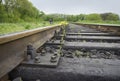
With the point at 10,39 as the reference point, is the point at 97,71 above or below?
below

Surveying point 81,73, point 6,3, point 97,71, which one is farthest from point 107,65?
point 6,3

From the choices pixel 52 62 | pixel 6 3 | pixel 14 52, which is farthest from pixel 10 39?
pixel 6 3

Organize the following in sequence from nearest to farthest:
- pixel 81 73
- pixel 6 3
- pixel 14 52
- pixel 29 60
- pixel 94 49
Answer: pixel 81 73
pixel 14 52
pixel 29 60
pixel 94 49
pixel 6 3

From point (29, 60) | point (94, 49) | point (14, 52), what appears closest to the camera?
point (14, 52)

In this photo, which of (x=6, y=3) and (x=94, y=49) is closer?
(x=94, y=49)

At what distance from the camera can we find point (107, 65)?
181cm

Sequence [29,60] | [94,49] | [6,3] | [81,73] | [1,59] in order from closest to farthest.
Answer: [1,59], [81,73], [29,60], [94,49], [6,3]

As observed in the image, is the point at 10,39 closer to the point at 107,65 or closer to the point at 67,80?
the point at 67,80

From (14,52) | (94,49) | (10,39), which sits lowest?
(94,49)

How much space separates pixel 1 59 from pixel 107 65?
114 cm

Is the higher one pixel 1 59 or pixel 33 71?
pixel 1 59

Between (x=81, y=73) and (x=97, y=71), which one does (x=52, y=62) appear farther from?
(x=97, y=71)

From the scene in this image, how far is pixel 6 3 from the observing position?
46438mm

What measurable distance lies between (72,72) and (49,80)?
245 mm
